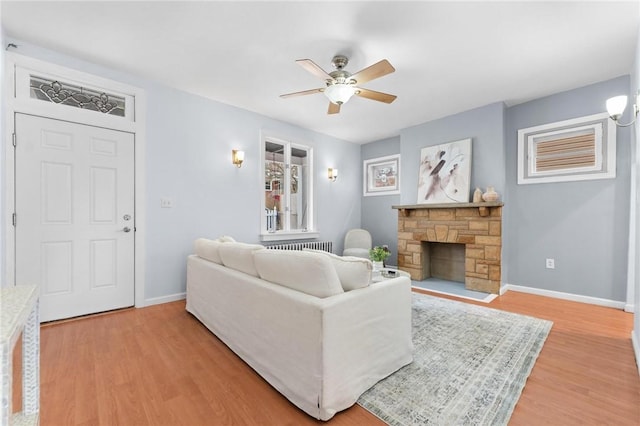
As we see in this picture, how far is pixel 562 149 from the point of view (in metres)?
3.59

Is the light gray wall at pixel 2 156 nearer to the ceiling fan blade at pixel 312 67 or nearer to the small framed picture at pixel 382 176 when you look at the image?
the ceiling fan blade at pixel 312 67

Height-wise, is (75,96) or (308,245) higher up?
(75,96)

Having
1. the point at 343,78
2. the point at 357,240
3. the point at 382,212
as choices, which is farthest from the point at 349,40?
the point at 382,212

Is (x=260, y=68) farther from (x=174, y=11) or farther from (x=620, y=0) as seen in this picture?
(x=620, y=0)

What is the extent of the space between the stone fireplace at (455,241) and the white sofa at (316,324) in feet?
7.95

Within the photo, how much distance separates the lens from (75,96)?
2.90m

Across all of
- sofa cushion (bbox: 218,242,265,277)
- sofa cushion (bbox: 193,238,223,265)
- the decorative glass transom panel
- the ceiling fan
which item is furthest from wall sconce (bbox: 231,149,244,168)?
sofa cushion (bbox: 218,242,265,277)

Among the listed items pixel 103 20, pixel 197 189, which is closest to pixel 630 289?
pixel 197 189

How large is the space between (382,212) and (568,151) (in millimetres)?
2975

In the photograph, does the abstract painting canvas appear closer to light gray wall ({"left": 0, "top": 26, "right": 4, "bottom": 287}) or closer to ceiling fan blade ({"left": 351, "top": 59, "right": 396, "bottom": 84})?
ceiling fan blade ({"left": 351, "top": 59, "right": 396, "bottom": 84})

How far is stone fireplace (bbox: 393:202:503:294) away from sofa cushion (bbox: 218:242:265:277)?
3029 millimetres

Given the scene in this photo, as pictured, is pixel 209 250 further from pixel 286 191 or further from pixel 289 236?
pixel 286 191

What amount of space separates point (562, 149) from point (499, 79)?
4.28 ft

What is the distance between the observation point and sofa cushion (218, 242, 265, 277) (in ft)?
7.04
